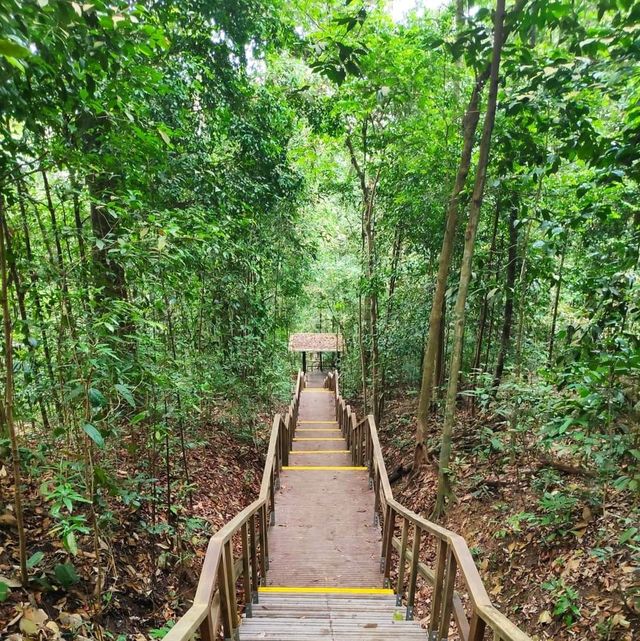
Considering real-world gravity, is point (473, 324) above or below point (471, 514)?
above

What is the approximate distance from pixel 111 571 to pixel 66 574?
58 cm

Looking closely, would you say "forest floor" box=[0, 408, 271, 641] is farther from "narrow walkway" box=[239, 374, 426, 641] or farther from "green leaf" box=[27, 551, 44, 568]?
"narrow walkway" box=[239, 374, 426, 641]

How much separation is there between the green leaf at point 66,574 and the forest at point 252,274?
0.05 ft

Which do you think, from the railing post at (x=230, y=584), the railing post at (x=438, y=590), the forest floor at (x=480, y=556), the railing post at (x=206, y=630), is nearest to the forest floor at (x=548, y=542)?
the forest floor at (x=480, y=556)

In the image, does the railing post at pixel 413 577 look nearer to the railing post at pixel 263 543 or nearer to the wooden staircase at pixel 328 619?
the wooden staircase at pixel 328 619

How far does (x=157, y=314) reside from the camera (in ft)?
14.8

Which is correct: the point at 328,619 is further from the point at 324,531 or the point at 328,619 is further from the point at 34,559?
the point at 324,531

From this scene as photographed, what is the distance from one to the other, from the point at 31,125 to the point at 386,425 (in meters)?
9.48

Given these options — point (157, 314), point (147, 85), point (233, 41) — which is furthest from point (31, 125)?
point (233, 41)

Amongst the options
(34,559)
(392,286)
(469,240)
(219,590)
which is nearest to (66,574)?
(34,559)

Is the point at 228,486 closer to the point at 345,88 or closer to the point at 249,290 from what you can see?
the point at 249,290

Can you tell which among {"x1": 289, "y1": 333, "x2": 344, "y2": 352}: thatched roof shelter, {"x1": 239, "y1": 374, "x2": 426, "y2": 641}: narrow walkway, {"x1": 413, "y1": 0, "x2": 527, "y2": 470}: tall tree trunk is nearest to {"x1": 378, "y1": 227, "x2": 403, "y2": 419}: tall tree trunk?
{"x1": 239, "y1": 374, "x2": 426, "y2": 641}: narrow walkway

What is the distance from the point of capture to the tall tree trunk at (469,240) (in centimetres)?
360

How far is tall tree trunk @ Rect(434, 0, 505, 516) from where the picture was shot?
11.8ft
